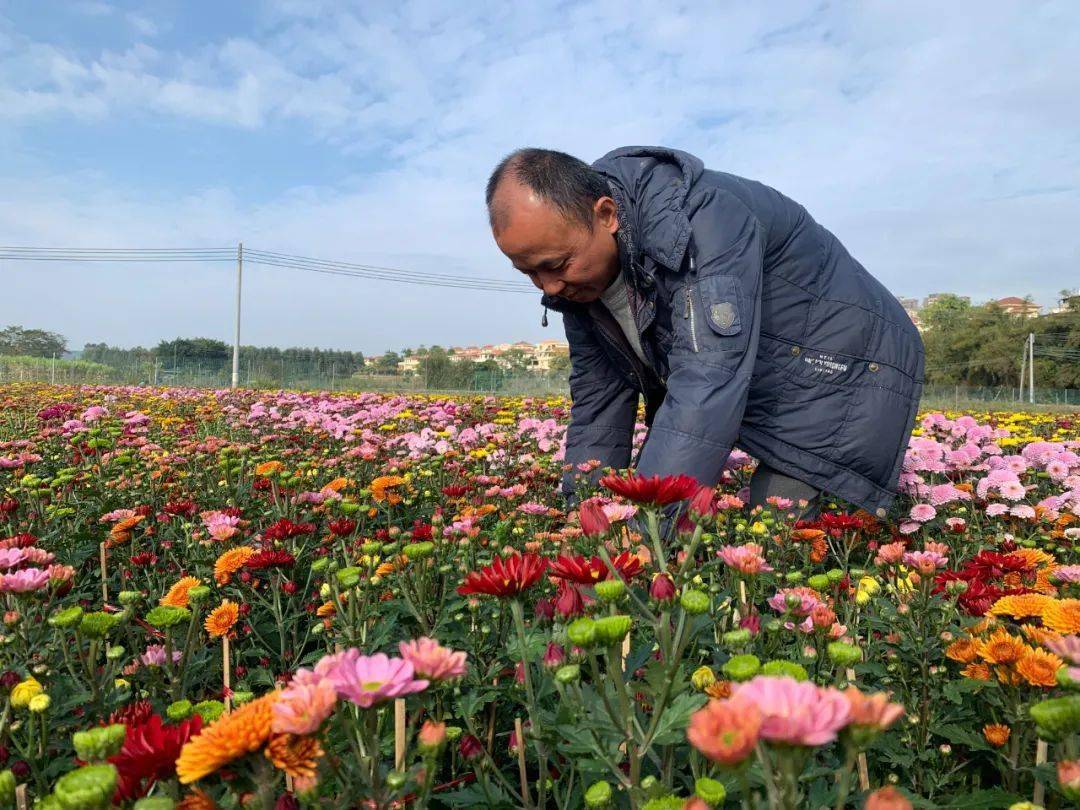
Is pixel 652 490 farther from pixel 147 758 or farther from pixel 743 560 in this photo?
pixel 147 758

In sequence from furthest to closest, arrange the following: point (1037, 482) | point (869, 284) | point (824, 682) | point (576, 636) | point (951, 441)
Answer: point (951, 441), point (1037, 482), point (869, 284), point (824, 682), point (576, 636)

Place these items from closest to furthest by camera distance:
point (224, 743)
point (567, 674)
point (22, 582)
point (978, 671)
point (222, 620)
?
1. point (224, 743)
2. point (567, 674)
3. point (978, 671)
4. point (22, 582)
5. point (222, 620)

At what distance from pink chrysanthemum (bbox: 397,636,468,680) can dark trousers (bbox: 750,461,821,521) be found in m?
2.30

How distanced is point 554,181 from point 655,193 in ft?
1.47

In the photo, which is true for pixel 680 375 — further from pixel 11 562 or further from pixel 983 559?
pixel 11 562

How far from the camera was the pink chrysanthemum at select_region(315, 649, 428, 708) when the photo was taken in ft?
2.11

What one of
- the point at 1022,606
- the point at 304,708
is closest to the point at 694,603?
the point at 304,708

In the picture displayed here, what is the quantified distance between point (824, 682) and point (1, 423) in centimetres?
626

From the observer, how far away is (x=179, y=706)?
0.90m

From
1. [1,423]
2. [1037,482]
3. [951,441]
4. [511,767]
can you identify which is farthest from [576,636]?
[1,423]

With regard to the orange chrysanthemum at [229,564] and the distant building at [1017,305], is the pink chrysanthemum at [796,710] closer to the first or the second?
the orange chrysanthemum at [229,564]

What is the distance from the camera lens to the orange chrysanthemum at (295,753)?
0.62 m

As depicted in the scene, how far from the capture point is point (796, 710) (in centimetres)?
52

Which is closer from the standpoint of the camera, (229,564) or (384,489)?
(229,564)
